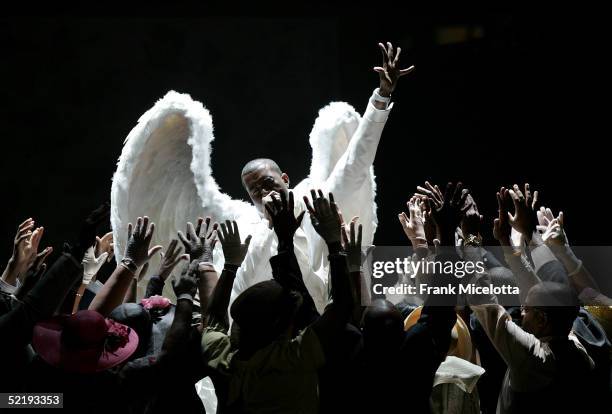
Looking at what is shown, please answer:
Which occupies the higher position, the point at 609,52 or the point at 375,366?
the point at 609,52

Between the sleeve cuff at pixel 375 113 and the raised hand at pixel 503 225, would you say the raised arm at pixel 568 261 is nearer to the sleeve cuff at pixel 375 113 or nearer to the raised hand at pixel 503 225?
the raised hand at pixel 503 225

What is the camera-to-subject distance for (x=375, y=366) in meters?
2.14

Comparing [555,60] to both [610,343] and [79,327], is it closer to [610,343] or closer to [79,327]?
[610,343]

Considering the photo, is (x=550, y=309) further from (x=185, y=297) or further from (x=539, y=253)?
(x=185, y=297)

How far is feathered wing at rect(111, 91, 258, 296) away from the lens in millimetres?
3215

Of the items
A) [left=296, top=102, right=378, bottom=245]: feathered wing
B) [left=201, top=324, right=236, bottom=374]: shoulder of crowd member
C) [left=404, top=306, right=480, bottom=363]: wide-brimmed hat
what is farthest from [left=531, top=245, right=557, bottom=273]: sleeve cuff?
[left=201, top=324, right=236, bottom=374]: shoulder of crowd member

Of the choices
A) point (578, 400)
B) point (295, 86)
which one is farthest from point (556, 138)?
point (578, 400)

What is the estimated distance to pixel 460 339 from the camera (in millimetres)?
2596

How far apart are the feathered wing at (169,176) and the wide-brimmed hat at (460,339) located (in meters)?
0.92

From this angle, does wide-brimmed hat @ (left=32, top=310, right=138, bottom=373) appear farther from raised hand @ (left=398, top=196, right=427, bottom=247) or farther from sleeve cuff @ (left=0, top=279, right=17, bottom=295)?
raised hand @ (left=398, top=196, right=427, bottom=247)

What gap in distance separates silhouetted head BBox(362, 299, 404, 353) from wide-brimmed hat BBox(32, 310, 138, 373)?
648 mm

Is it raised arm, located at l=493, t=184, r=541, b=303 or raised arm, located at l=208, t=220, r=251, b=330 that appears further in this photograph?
raised arm, located at l=493, t=184, r=541, b=303

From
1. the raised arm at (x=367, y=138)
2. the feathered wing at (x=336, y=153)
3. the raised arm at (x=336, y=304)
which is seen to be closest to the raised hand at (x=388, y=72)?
the raised arm at (x=367, y=138)

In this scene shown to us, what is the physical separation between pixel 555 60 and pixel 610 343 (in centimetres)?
229
